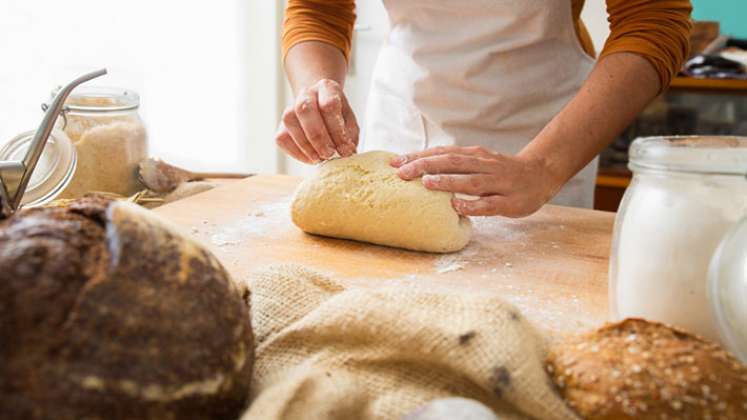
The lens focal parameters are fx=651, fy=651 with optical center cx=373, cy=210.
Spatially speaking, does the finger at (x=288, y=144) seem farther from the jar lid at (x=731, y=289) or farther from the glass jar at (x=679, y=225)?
the jar lid at (x=731, y=289)

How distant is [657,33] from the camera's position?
1.33 meters

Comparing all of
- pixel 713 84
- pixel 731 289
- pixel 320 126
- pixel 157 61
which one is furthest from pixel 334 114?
pixel 713 84

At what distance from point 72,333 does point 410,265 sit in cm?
70

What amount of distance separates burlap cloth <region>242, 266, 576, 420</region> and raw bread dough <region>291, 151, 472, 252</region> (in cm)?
43

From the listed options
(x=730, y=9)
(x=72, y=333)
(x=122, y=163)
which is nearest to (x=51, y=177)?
(x=122, y=163)

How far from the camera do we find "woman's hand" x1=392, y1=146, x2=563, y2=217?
1184mm

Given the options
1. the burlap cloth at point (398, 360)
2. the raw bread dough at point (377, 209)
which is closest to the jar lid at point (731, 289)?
the burlap cloth at point (398, 360)

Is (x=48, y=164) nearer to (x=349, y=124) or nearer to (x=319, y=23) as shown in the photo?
(x=349, y=124)

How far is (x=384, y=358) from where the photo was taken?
0.65 metres

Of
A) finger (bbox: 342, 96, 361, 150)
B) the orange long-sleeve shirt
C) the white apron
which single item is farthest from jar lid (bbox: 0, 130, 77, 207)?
the orange long-sleeve shirt

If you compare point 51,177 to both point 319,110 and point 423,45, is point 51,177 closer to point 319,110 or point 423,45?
point 319,110

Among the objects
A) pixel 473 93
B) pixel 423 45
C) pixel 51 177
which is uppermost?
pixel 423 45

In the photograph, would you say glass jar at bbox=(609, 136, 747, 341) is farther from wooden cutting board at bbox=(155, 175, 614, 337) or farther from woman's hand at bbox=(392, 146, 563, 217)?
woman's hand at bbox=(392, 146, 563, 217)

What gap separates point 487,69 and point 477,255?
56cm
